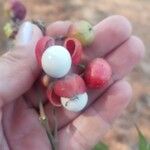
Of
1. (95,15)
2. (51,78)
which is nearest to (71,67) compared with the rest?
(51,78)

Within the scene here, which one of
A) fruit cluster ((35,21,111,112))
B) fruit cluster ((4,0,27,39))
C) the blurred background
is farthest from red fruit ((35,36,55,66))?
the blurred background

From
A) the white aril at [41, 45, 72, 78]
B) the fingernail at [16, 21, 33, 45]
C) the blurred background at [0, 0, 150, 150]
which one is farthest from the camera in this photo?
the blurred background at [0, 0, 150, 150]

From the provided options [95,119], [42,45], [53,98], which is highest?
[42,45]

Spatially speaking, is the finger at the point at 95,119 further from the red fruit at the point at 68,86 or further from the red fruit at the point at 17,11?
the red fruit at the point at 17,11

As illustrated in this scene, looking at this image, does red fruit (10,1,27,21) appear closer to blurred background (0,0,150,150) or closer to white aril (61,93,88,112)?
white aril (61,93,88,112)

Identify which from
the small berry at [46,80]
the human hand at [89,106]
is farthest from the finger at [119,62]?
the small berry at [46,80]

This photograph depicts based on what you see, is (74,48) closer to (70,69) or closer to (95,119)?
(70,69)

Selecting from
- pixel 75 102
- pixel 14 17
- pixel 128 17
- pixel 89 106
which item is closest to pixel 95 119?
pixel 89 106
